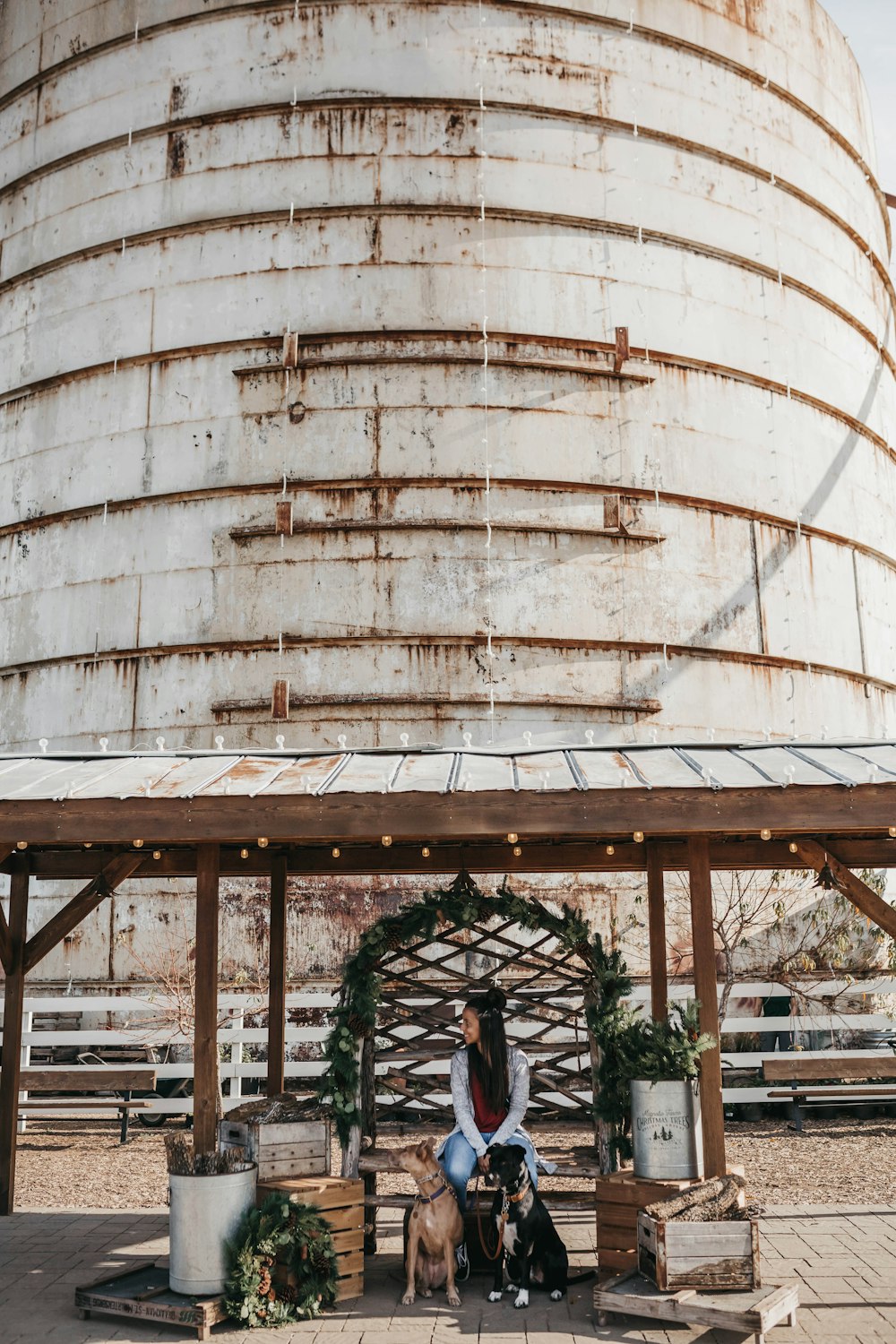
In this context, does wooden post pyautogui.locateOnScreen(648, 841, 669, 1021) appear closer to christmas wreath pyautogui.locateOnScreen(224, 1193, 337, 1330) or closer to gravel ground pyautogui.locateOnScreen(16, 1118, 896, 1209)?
gravel ground pyautogui.locateOnScreen(16, 1118, 896, 1209)

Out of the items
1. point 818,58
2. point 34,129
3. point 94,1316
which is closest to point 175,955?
point 94,1316

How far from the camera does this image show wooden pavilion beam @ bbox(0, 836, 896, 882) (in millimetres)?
8305

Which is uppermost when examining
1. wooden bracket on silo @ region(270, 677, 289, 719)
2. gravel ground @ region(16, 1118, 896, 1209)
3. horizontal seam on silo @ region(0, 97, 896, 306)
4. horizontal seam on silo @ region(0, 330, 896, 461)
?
horizontal seam on silo @ region(0, 97, 896, 306)

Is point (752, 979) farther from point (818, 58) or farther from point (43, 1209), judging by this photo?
point (818, 58)

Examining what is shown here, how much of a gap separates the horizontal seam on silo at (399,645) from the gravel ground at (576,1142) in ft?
18.8

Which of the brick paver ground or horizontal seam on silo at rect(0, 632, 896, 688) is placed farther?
horizontal seam on silo at rect(0, 632, 896, 688)

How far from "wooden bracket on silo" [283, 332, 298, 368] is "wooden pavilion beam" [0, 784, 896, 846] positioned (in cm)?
1098

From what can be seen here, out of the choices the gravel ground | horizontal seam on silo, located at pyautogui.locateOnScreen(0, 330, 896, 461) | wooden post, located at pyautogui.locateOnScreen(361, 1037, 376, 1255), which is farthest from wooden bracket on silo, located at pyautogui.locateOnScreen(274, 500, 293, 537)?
wooden post, located at pyautogui.locateOnScreen(361, 1037, 376, 1255)

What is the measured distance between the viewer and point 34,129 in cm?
1934

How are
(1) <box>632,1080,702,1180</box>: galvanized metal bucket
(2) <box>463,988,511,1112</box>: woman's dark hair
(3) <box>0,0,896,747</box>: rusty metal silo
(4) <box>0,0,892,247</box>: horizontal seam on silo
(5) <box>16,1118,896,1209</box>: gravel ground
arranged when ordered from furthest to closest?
(4) <box>0,0,892,247</box>: horizontal seam on silo
(3) <box>0,0,896,747</box>: rusty metal silo
(5) <box>16,1118,896,1209</box>: gravel ground
(2) <box>463,988,511,1112</box>: woman's dark hair
(1) <box>632,1080,702,1180</box>: galvanized metal bucket

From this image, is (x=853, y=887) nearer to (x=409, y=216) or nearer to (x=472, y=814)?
(x=472, y=814)

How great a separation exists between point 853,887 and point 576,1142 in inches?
254

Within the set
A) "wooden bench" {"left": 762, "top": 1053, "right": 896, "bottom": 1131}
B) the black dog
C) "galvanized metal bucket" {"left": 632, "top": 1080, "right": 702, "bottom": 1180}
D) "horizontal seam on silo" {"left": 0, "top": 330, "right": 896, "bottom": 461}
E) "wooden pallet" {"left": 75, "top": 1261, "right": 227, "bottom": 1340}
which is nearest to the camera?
"wooden pallet" {"left": 75, "top": 1261, "right": 227, "bottom": 1340}

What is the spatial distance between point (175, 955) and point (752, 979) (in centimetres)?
776
